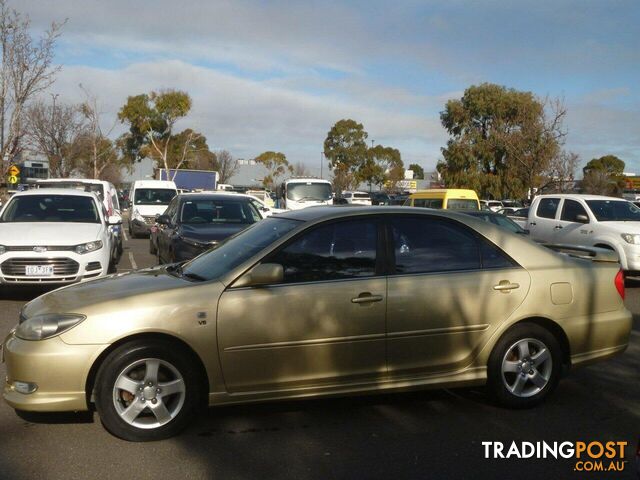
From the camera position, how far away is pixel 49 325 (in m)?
4.33

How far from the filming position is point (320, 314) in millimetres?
4621

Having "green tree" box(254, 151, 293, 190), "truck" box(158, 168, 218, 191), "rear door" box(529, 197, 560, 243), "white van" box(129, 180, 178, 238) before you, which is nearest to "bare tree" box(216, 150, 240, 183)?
"green tree" box(254, 151, 293, 190)

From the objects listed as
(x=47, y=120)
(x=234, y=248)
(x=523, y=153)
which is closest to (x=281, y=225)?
(x=234, y=248)

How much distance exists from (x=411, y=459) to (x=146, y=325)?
190 cm

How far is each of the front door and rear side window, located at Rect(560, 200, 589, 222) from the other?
9.76 meters

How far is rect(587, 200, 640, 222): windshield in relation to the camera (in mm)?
12875

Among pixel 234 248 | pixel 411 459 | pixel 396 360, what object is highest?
pixel 234 248

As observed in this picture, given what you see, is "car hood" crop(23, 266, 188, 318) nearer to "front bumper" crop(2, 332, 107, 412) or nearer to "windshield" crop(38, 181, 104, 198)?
"front bumper" crop(2, 332, 107, 412)

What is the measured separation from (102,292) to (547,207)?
11952mm

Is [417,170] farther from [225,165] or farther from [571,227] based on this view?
[571,227]

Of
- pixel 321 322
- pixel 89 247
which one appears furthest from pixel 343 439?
pixel 89 247

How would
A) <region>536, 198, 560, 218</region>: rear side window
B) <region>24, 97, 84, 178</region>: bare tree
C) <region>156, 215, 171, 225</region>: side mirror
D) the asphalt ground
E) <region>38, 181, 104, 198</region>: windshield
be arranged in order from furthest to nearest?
1. <region>24, 97, 84, 178</region>: bare tree
2. <region>38, 181, 104, 198</region>: windshield
3. <region>536, 198, 560, 218</region>: rear side window
4. <region>156, 215, 171, 225</region>: side mirror
5. the asphalt ground

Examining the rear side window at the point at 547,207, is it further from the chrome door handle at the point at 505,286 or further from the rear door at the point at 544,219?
the chrome door handle at the point at 505,286

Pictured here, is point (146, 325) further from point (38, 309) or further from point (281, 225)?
point (281, 225)
